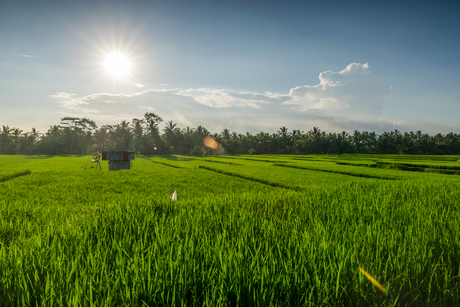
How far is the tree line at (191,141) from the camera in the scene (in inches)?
2405

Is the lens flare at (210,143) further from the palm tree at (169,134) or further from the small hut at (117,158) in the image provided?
the small hut at (117,158)

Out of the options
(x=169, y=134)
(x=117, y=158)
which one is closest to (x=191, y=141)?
(x=169, y=134)

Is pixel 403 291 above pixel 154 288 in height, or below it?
below

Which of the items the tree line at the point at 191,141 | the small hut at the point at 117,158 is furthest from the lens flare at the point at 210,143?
the small hut at the point at 117,158

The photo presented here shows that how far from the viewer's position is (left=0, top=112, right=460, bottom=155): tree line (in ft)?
200

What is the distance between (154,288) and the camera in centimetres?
141

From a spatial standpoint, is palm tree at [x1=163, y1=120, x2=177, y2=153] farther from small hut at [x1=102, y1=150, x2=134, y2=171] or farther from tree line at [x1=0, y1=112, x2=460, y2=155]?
small hut at [x1=102, y1=150, x2=134, y2=171]

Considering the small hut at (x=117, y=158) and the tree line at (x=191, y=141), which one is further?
the tree line at (x=191, y=141)

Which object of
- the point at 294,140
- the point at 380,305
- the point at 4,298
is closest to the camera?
the point at 380,305

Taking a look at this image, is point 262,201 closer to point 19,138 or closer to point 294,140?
point 294,140

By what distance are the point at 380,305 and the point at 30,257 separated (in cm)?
283

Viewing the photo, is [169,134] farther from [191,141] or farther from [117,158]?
[117,158]

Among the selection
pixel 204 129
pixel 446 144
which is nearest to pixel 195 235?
pixel 204 129

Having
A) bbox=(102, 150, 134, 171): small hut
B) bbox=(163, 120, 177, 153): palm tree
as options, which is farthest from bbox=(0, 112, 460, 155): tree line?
bbox=(102, 150, 134, 171): small hut
